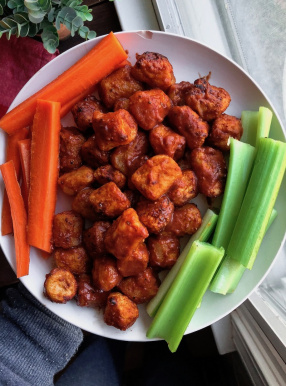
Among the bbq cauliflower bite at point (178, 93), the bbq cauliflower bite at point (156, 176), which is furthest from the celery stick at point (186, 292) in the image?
the bbq cauliflower bite at point (178, 93)

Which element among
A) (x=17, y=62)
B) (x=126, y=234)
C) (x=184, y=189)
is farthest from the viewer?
(x=17, y=62)

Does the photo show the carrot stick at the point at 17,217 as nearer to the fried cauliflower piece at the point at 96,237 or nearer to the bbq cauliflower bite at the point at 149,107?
the fried cauliflower piece at the point at 96,237

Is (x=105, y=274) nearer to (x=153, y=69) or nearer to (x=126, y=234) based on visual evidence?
(x=126, y=234)

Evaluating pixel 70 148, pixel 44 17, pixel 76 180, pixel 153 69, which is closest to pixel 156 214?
pixel 76 180

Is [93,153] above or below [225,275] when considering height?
above

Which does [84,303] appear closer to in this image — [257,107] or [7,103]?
[7,103]
